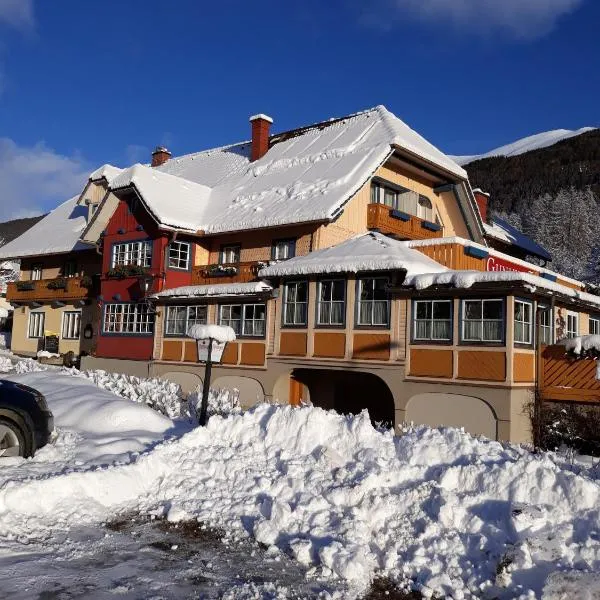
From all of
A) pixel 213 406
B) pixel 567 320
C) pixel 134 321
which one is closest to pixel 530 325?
pixel 567 320

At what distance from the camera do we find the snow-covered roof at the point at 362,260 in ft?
55.3

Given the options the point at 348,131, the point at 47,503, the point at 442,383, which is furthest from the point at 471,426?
the point at 348,131

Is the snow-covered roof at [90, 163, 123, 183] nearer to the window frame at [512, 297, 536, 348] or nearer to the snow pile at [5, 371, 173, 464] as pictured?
the snow pile at [5, 371, 173, 464]

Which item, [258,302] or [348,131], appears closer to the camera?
[258,302]

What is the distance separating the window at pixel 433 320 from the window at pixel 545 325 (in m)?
2.73

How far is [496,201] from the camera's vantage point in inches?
4432

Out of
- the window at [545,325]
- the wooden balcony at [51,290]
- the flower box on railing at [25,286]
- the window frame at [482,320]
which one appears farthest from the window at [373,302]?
the flower box on railing at [25,286]

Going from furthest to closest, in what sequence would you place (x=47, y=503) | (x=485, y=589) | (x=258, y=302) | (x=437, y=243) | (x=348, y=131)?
(x=348, y=131) → (x=258, y=302) → (x=437, y=243) → (x=47, y=503) → (x=485, y=589)

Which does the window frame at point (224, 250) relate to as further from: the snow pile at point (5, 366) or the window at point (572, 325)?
the window at point (572, 325)

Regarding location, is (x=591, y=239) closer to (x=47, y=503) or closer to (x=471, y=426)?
(x=471, y=426)

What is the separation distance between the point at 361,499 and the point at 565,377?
940cm

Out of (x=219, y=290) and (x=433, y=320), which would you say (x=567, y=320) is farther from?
(x=219, y=290)

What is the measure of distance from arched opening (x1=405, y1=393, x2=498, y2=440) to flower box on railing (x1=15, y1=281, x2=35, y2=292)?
2375cm

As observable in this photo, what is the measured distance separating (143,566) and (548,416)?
1156 cm
